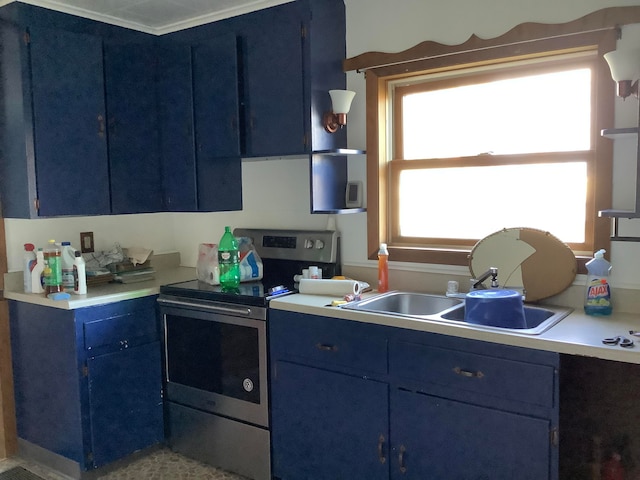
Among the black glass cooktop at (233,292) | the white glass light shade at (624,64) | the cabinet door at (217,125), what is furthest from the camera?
the cabinet door at (217,125)

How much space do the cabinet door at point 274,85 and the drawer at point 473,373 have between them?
3.72ft

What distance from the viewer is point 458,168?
273 centimetres

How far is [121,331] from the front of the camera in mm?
2852

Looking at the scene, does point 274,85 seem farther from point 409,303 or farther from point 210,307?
point 409,303

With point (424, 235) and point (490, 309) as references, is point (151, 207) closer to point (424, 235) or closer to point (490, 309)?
point (424, 235)

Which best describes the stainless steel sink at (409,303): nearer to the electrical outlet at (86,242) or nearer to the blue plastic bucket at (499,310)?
the blue plastic bucket at (499,310)

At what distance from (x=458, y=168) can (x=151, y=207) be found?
1732mm

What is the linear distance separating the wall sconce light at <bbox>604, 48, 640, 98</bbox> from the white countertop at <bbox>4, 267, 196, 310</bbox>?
2241mm

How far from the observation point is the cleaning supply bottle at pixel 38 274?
9.43ft

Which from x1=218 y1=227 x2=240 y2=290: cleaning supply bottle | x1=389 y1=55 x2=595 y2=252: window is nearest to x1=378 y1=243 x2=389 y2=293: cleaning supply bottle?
x1=389 y1=55 x2=595 y2=252: window

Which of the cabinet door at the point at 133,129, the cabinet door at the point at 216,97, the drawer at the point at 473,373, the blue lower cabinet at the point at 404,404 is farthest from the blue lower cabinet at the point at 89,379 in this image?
the drawer at the point at 473,373

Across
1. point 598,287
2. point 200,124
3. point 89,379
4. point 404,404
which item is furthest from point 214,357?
point 598,287

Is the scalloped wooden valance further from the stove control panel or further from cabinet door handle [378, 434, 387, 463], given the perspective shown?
cabinet door handle [378, 434, 387, 463]

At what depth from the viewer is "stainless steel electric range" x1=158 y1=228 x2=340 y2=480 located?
264cm
